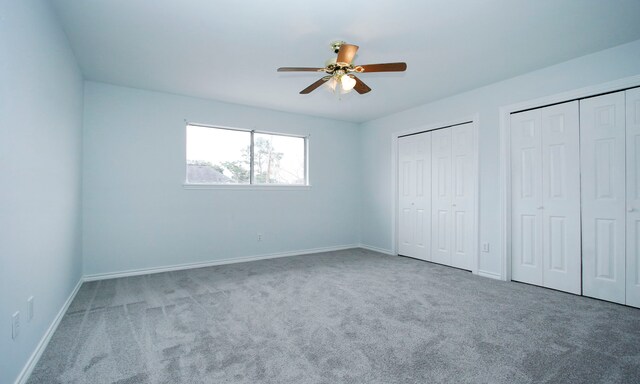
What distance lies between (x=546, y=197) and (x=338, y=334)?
115 inches

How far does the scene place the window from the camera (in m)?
4.61

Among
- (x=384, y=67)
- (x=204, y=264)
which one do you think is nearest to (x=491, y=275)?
(x=384, y=67)

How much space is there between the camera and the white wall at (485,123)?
3074 millimetres

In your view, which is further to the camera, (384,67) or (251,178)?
(251,178)

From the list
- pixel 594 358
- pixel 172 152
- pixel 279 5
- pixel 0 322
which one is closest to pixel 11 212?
pixel 0 322

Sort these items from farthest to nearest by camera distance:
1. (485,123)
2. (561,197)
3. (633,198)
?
1. (485,123)
2. (561,197)
3. (633,198)

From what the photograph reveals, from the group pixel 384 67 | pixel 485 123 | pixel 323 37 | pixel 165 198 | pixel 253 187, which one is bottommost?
pixel 165 198

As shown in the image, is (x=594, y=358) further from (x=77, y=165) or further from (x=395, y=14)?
(x=77, y=165)

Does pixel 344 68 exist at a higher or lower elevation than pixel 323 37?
lower

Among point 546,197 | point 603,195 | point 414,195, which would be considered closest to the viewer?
point 603,195

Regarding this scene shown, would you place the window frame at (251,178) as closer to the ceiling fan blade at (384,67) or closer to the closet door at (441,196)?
the closet door at (441,196)

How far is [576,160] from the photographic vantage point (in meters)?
3.25

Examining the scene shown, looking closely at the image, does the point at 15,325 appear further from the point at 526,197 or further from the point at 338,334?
the point at 526,197

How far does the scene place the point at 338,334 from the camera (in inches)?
91.3
